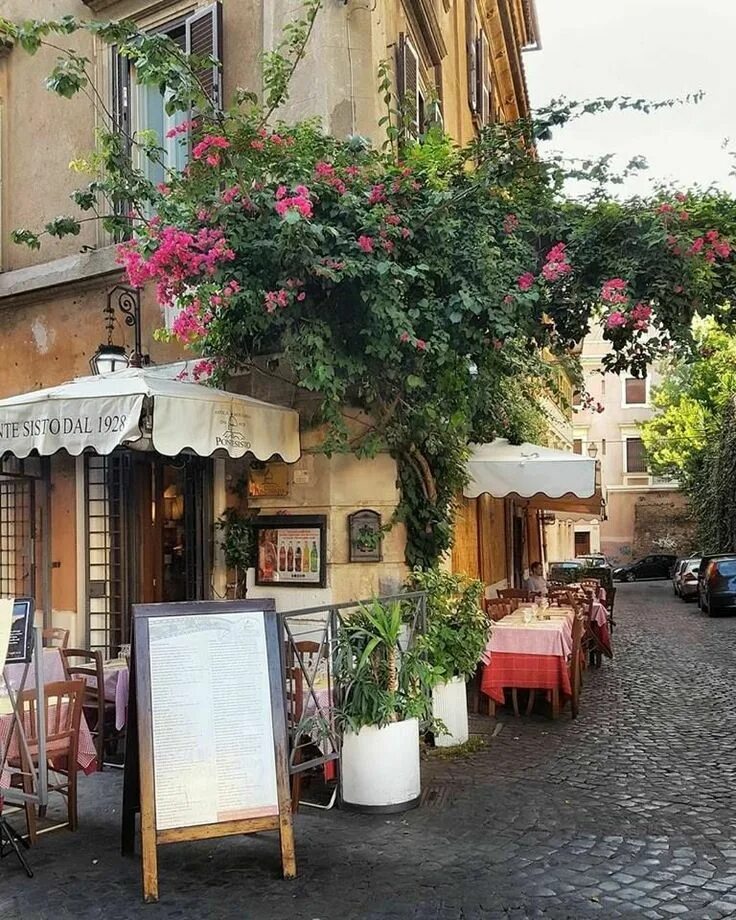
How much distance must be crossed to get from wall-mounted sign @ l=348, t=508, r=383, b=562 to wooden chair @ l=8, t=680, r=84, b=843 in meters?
3.01

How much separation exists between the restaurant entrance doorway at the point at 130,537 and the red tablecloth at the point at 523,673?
120 inches

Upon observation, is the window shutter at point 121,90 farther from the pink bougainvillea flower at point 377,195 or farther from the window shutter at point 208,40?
the pink bougainvillea flower at point 377,195

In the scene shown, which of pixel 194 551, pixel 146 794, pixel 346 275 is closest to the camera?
pixel 146 794

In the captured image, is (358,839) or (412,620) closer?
(358,839)

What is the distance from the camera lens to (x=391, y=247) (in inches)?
261

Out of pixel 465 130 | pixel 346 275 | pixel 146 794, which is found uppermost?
pixel 465 130

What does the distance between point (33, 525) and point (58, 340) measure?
6.52 ft

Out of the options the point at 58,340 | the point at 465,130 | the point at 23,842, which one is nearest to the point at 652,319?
the point at 23,842

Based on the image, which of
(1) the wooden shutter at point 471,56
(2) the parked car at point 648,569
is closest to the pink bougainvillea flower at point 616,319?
(1) the wooden shutter at point 471,56

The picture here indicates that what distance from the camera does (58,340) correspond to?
32.4 feet

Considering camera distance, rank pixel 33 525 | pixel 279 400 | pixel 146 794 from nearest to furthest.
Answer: pixel 146 794, pixel 279 400, pixel 33 525

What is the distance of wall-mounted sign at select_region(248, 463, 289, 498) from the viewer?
837 cm

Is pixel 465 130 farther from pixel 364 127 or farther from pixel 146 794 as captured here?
pixel 146 794

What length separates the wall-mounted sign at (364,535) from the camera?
26.8 feet
